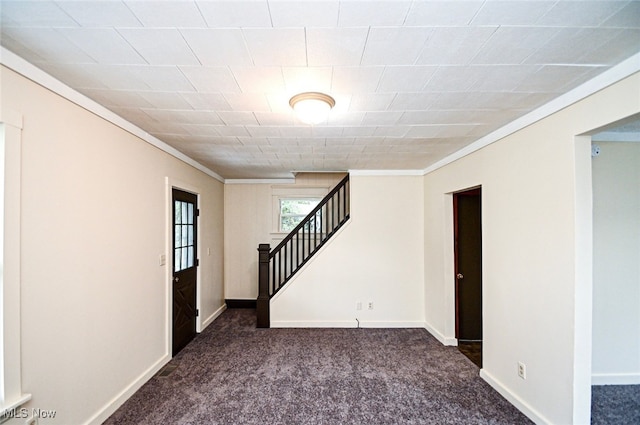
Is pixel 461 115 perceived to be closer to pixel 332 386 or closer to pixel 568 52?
pixel 568 52

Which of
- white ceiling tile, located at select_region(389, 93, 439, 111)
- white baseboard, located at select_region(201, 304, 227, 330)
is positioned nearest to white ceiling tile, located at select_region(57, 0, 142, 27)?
white ceiling tile, located at select_region(389, 93, 439, 111)

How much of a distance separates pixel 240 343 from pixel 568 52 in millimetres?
4292

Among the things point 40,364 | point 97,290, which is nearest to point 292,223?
point 97,290

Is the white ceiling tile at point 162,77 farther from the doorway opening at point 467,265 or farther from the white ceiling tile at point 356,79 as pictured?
the doorway opening at point 467,265

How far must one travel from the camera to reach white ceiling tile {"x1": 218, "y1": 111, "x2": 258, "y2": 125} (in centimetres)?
233

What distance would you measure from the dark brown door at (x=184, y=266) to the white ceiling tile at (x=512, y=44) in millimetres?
3471

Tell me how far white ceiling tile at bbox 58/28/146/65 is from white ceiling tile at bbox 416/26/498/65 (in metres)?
1.56

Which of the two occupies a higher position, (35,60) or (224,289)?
(35,60)

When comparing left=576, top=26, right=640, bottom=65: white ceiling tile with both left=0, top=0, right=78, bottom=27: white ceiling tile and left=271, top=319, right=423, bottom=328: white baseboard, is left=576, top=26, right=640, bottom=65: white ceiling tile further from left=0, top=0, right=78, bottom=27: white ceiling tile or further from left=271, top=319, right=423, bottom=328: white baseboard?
left=271, top=319, right=423, bottom=328: white baseboard

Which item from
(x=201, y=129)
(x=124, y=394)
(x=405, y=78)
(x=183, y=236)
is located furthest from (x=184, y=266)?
(x=405, y=78)

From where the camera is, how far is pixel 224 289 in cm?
553

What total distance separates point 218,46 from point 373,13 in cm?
80

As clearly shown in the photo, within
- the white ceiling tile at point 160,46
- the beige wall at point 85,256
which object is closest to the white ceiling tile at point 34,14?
the white ceiling tile at point 160,46

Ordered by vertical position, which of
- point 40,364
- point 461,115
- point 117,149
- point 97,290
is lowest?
point 40,364
